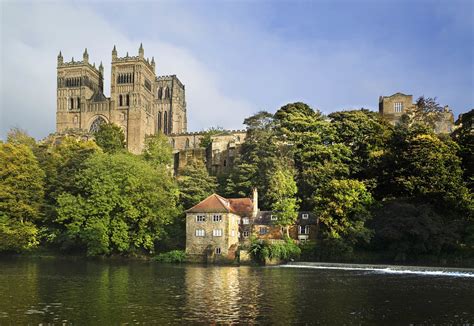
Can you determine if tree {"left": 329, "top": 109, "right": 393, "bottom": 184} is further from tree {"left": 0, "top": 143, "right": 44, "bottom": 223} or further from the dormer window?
tree {"left": 0, "top": 143, "right": 44, "bottom": 223}

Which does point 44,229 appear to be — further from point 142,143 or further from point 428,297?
point 142,143

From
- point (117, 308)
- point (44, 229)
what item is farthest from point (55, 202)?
point (117, 308)

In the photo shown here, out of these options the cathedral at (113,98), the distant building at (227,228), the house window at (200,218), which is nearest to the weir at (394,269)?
the distant building at (227,228)

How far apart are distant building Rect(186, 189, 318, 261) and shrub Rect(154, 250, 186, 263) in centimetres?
83

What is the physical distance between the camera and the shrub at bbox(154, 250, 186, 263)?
54188mm

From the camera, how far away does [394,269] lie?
4503cm

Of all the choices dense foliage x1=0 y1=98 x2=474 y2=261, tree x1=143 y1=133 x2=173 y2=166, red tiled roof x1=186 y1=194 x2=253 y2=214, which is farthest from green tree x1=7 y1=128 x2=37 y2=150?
red tiled roof x1=186 y1=194 x2=253 y2=214

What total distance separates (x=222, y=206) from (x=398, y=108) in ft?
135

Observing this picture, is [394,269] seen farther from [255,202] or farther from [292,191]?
[255,202]

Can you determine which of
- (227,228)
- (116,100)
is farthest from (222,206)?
(116,100)

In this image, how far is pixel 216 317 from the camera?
2169 centimetres

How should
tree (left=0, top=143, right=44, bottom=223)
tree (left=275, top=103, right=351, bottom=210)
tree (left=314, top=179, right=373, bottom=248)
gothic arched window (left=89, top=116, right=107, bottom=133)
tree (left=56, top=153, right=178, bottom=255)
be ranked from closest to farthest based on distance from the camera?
tree (left=314, top=179, right=373, bottom=248) → tree (left=56, top=153, right=178, bottom=255) → tree (left=275, top=103, right=351, bottom=210) → tree (left=0, top=143, right=44, bottom=223) → gothic arched window (left=89, top=116, right=107, bottom=133)

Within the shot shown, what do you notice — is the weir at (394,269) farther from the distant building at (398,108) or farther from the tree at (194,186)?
the distant building at (398,108)

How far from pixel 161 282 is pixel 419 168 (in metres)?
32.1
